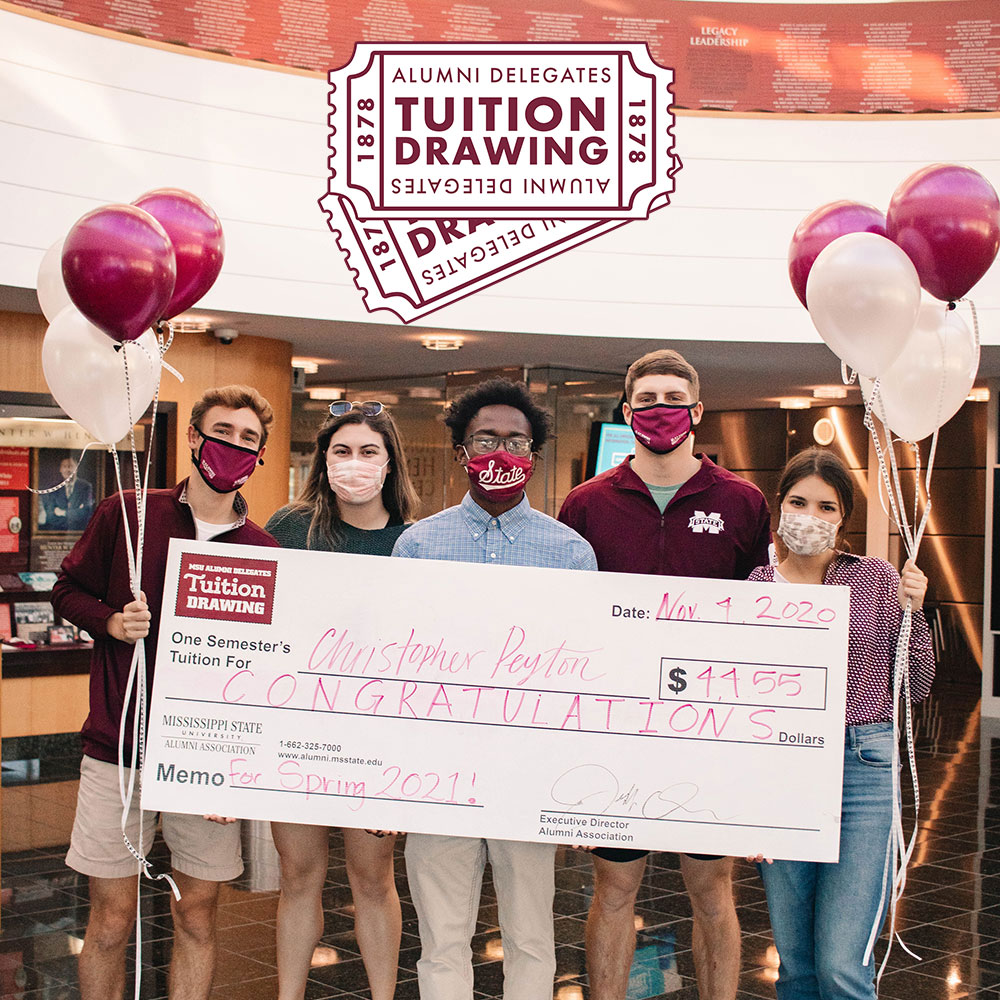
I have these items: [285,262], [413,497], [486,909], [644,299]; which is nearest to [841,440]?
[644,299]

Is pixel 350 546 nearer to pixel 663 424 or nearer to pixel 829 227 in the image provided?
pixel 663 424

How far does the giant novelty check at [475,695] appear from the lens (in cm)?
315

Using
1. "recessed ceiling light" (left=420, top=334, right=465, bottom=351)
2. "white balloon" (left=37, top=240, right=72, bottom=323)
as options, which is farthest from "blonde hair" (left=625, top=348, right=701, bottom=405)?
"recessed ceiling light" (left=420, top=334, right=465, bottom=351)

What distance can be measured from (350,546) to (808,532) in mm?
1299

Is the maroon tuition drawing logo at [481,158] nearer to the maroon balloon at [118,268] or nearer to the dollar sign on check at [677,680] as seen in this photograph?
the maroon balloon at [118,268]

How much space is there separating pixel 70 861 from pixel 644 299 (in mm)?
6656

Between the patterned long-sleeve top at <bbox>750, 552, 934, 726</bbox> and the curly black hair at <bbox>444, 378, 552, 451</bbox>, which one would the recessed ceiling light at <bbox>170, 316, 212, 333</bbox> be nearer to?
the curly black hair at <bbox>444, 378, 552, 451</bbox>

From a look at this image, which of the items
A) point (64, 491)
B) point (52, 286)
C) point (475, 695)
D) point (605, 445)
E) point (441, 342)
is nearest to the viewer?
point (475, 695)

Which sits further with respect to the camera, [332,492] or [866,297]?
[332,492]

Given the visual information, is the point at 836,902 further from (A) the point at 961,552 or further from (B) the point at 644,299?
(A) the point at 961,552

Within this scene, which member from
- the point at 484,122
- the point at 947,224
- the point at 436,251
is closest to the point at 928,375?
the point at 947,224

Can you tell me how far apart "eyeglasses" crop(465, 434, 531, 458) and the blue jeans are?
109 centimetres

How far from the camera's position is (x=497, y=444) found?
325cm

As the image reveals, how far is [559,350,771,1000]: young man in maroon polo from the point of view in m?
3.38
